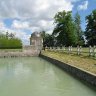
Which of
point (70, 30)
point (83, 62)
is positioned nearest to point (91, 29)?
Answer: point (70, 30)

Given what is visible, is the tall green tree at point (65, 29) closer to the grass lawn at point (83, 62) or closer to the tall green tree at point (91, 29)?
the tall green tree at point (91, 29)

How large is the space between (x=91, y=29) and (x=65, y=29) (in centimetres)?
693

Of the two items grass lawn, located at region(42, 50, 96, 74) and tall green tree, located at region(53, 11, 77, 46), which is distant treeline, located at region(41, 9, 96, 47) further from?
grass lawn, located at region(42, 50, 96, 74)

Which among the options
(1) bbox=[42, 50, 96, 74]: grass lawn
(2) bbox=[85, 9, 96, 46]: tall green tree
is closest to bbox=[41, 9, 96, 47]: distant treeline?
(2) bbox=[85, 9, 96, 46]: tall green tree

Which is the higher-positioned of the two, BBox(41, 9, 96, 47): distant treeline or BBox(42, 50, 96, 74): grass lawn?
BBox(41, 9, 96, 47): distant treeline

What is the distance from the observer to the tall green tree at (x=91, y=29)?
64438 millimetres

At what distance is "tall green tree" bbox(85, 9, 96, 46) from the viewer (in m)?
64.4

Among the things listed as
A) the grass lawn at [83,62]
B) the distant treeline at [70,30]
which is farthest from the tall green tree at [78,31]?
the grass lawn at [83,62]

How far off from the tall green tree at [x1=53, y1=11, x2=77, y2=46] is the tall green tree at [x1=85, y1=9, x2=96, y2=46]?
Result: 13.3 ft

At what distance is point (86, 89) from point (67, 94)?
1070 millimetres

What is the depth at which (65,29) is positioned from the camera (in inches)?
2518

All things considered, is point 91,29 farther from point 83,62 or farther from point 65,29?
point 83,62

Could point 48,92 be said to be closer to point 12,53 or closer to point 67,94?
point 67,94

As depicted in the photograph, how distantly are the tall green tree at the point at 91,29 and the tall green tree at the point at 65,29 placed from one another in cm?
405
